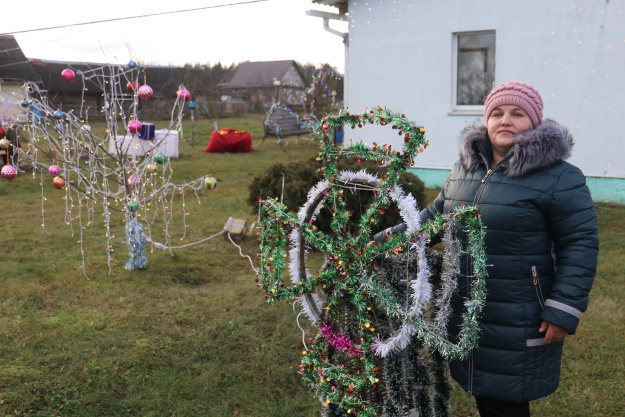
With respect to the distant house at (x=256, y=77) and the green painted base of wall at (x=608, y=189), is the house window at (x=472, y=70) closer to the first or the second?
the green painted base of wall at (x=608, y=189)

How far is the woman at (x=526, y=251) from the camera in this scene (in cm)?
199

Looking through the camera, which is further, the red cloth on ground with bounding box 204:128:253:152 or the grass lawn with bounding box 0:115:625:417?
the red cloth on ground with bounding box 204:128:253:152

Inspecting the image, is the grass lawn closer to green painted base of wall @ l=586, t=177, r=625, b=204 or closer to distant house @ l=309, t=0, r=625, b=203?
green painted base of wall @ l=586, t=177, r=625, b=204

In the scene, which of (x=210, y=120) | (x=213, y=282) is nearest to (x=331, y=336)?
(x=213, y=282)

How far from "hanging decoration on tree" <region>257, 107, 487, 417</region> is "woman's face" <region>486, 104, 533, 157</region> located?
33cm

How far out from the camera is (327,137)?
229 cm

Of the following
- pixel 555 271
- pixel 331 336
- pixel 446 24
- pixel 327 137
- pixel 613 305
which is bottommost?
pixel 613 305

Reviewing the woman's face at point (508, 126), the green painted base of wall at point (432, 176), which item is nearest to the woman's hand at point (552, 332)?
the woman's face at point (508, 126)

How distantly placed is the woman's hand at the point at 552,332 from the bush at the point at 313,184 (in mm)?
3569

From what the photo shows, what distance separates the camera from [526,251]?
2070 mm

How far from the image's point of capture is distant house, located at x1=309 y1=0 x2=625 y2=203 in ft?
26.3

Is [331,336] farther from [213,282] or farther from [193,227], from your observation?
[193,227]

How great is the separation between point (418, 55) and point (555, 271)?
7670 millimetres

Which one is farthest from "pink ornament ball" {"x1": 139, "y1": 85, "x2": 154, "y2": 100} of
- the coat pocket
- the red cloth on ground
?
the red cloth on ground
